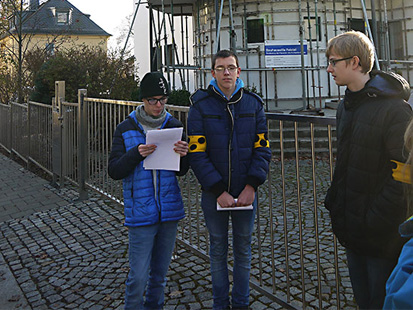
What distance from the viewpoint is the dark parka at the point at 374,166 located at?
2154 millimetres

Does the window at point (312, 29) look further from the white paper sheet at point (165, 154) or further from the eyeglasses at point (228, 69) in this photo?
the white paper sheet at point (165, 154)

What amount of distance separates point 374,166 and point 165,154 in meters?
1.46

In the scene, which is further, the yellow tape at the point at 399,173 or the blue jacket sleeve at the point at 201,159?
the blue jacket sleeve at the point at 201,159

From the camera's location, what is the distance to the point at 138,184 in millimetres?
3094

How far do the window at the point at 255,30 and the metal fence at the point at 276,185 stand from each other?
8053 mm

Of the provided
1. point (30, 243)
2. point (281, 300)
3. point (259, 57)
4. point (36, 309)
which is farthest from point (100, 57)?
point (281, 300)

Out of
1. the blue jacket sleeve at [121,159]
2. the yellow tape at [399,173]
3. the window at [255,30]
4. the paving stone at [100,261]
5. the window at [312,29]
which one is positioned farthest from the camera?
the window at [255,30]

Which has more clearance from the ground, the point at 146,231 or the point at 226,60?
the point at 226,60

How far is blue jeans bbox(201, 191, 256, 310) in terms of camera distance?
127 inches

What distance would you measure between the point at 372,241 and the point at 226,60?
1639mm

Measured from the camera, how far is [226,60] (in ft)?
10.4

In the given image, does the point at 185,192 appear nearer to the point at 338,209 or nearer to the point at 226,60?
the point at 226,60

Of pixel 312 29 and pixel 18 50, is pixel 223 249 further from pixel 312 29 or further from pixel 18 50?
pixel 18 50

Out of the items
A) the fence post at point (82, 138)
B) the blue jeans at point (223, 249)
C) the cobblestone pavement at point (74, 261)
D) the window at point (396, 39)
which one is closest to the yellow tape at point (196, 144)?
the blue jeans at point (223, 249)
